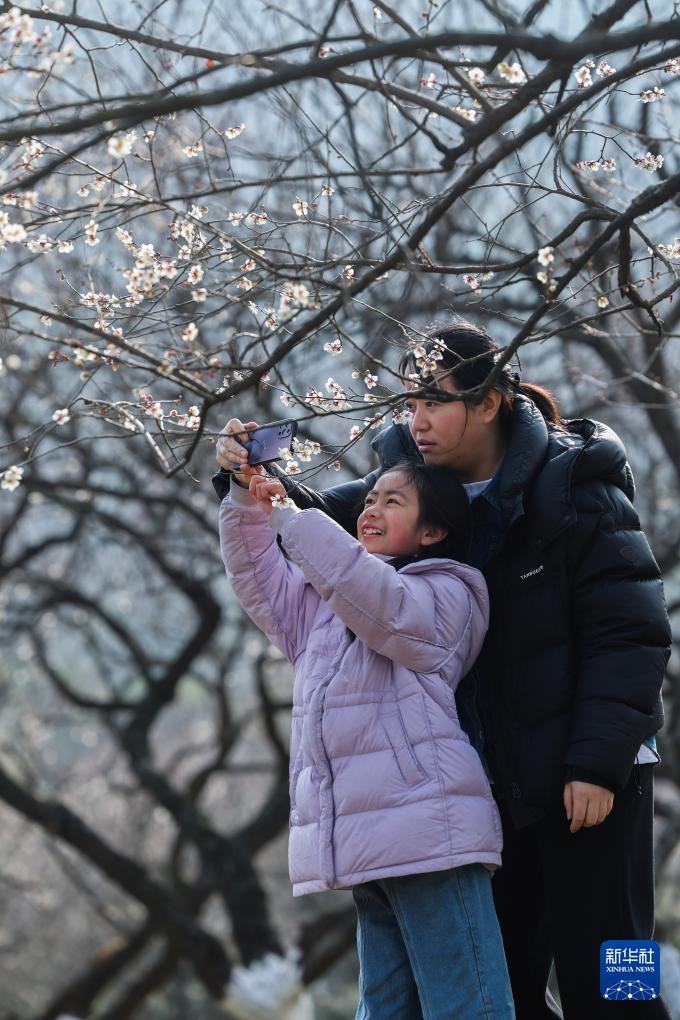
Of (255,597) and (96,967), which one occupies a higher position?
(255,597)

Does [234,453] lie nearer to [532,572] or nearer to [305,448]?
[305,448]

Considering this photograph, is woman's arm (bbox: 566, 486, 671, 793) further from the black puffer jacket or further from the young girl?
the young girl

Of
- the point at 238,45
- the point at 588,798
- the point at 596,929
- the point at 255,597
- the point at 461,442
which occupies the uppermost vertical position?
the point at 238,45

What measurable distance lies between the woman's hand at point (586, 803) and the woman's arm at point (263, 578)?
64 centimetres

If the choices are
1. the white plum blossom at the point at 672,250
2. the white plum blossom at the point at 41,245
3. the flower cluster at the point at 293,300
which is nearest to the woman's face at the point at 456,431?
the flower cluster at the point at 293,300

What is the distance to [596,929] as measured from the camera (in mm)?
2455

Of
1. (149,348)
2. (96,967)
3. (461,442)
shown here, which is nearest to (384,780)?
(461,442)

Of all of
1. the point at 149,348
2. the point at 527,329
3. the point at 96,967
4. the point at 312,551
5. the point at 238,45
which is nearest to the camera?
the point at 527,329

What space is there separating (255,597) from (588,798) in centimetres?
79

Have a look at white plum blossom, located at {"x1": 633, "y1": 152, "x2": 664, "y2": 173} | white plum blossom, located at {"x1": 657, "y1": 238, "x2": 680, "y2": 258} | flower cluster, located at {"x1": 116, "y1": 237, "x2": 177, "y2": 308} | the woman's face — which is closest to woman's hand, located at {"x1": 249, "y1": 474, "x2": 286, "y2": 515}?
the woman's face

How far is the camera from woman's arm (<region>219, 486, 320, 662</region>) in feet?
8.68

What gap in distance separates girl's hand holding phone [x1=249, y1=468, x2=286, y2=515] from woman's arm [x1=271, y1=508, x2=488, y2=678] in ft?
0.22

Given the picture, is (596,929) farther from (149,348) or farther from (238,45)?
(238,45)

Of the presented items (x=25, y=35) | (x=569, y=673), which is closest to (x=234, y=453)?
(x=569, y=673)
